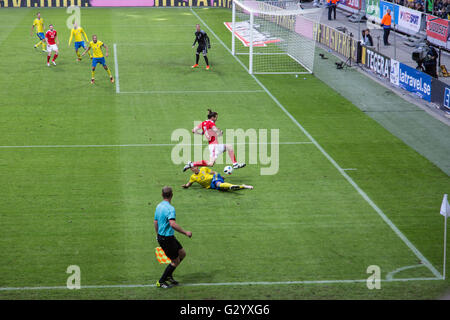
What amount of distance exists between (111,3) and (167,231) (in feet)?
153

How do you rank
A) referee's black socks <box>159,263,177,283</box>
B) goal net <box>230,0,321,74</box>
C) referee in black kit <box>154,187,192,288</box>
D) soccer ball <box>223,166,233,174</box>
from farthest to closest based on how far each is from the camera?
goal net <box>230,0,321,74</box> < soccer ball <box>223,166,233,174</box> < referee's black socks <box>159,263,177,283</box> < referee in black kit <box>154,187,192,288</box>

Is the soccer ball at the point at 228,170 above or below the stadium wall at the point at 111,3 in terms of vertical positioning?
below

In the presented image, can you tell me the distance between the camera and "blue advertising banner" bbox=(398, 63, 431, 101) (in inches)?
949

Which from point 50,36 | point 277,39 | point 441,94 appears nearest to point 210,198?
point 441,94

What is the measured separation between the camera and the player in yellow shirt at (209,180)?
15305 mm

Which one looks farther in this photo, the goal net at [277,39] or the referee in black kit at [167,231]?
the goal net at [277,39]

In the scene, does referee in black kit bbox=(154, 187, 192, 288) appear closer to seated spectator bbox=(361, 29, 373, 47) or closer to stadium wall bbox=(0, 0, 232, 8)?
seated spectator bbox=(361, 29, 373, 47)

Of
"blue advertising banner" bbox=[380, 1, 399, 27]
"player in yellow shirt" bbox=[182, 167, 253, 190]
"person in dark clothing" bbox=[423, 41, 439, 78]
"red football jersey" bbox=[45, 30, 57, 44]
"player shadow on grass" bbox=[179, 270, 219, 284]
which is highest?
"blue advertising banner" bbox=[380, 1, 399, 27]

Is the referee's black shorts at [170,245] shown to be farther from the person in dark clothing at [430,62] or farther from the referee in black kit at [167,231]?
the person in dark clothing at [430,62]

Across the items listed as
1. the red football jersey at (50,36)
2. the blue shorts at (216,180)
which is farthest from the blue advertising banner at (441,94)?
the red football jersey at (50,36)

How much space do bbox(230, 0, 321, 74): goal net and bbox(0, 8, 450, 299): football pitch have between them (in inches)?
143

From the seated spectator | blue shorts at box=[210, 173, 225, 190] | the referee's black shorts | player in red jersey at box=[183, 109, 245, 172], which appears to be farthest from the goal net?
the referee's black shorts

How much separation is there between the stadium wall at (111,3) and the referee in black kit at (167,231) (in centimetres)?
4566
